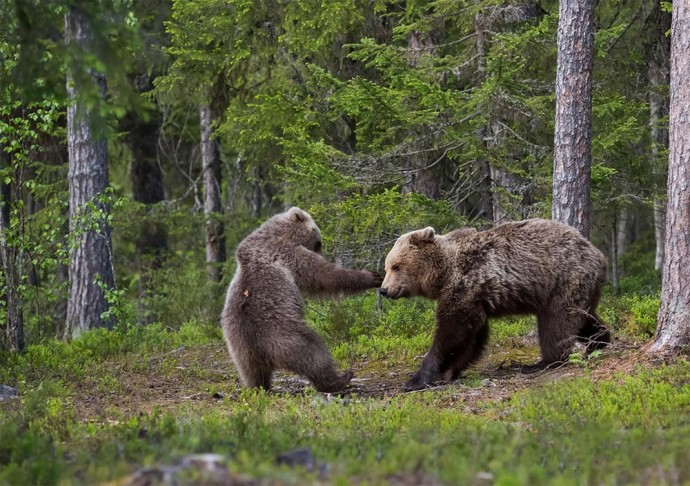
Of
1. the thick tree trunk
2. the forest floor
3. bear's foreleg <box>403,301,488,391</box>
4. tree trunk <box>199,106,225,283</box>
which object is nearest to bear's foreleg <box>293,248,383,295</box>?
bear's foreleg <box>403,301,488,391</box>

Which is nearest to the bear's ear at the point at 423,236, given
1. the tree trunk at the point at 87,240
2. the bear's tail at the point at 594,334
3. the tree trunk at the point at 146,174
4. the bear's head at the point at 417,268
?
the bear's head at the point at 417,268

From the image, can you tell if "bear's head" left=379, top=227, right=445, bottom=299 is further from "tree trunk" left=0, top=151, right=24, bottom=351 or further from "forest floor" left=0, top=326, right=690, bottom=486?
"tree trunk" left=0, top=151, right=24, bottom=351

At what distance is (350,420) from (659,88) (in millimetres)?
10485

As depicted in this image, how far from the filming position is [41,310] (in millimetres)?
18828

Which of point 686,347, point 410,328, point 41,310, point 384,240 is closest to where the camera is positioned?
point 686,347

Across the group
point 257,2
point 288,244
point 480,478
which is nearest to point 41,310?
point 257,2

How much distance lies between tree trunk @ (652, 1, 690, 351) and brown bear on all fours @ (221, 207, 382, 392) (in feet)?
11.1

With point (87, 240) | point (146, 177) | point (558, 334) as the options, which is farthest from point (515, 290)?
point (146, 177)

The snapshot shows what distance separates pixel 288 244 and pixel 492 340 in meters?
3.95

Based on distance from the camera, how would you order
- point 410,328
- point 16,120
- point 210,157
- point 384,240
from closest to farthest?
point 16,120
point 410,328
point 384,240
point 210,157

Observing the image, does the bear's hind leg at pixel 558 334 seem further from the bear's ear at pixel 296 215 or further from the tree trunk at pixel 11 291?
the tree trunk at pixel 11 291

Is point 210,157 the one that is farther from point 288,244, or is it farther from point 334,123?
point 288,244

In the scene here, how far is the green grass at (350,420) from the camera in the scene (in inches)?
211

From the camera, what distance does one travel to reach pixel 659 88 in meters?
16.1
